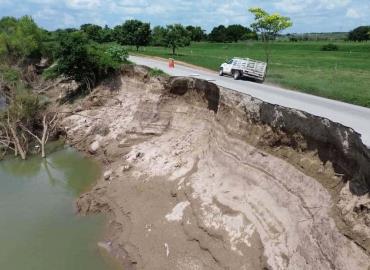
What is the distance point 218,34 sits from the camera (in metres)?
122

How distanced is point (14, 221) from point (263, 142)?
1181 centimetres

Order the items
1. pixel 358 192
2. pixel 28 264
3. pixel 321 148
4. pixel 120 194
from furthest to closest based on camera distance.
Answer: pixel 120 194, pixel 28 264, pixel 321 148, pixel 358 192

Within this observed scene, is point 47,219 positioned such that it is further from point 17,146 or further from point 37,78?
point 37,78

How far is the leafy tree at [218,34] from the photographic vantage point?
391 feet

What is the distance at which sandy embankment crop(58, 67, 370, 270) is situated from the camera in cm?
1271

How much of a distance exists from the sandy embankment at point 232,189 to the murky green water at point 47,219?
Result: 0.91m

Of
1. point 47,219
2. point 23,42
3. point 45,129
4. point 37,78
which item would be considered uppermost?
point 23,42

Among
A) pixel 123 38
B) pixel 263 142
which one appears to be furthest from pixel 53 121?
pixel 123 38

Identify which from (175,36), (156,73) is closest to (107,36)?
(175,36)

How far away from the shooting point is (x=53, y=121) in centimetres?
3195

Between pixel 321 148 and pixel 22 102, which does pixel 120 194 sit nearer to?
pixel 321 148

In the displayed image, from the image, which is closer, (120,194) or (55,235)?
(55,235)

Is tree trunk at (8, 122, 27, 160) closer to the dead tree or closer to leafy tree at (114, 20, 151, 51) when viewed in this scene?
the dead tree

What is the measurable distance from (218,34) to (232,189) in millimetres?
108816
